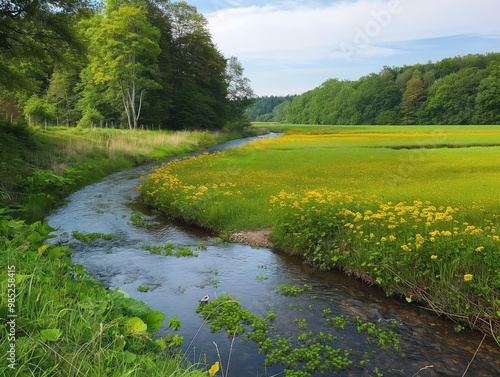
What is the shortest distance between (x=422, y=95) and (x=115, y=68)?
84426mm

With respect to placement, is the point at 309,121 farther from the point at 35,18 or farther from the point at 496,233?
the point at 496,233

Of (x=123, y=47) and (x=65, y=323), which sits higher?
(x=123, y=47)

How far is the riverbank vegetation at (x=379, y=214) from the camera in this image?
664 centimetres

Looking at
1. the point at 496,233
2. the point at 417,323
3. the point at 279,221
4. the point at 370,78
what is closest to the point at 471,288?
the point at 417,323

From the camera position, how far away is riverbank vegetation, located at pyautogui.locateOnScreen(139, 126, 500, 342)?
21.8 ft

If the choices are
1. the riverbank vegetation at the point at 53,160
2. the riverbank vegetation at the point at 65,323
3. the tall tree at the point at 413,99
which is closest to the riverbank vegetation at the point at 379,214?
the riverbank vegetation at the point at 53,160

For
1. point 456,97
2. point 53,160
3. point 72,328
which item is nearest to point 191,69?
point 53,160

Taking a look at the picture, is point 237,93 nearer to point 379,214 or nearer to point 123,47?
point 123,47

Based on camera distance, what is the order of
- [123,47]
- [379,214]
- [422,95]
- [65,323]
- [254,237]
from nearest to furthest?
[65,323], [379,214], [254,237], [123,47], [422,95]

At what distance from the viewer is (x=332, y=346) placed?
560 centimetres

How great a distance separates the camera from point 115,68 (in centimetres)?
3738

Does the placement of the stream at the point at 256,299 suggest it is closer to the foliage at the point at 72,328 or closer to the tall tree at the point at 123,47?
the foliage at the point at 72,328

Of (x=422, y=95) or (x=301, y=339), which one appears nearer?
(x=301, y=339)

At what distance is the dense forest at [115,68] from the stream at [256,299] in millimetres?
12075
